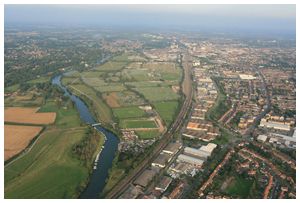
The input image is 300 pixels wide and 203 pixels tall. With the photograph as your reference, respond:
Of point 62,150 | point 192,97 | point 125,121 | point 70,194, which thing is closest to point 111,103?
point 125,121

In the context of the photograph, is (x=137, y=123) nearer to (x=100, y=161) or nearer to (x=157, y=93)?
(x=100, y=161)

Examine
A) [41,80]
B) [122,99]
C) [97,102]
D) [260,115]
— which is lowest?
[41,80]

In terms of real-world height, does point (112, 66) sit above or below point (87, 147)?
above

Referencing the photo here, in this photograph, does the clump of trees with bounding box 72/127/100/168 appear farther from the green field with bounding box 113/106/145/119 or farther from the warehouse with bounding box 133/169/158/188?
the green field with bounding box 113/106/145/119

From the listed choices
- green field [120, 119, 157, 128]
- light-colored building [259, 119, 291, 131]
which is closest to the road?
light-colored building [259, 119, 291, 131]

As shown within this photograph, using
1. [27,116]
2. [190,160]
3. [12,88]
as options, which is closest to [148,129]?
[190,160]

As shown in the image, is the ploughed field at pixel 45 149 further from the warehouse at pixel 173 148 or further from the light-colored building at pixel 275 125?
the light-colored building at pixel 275 125

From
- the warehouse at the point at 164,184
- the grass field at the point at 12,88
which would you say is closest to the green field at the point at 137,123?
the warehouse at the point at 164,184
